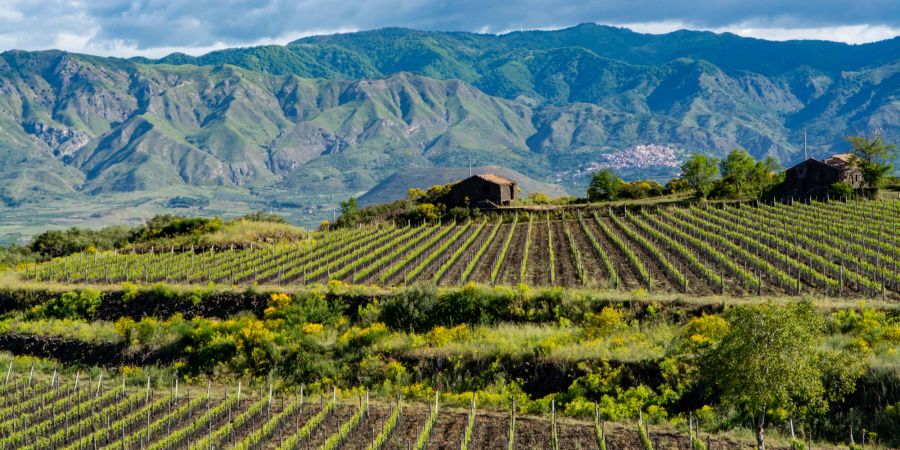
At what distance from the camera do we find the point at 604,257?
48.1 m

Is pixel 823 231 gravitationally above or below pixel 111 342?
above

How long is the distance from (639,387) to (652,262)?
22.3m

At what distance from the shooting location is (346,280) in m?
46.2

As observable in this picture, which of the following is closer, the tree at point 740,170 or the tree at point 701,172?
the tree at point 740,170

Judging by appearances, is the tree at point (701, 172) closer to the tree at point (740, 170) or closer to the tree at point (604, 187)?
the tree at point (740, 170)

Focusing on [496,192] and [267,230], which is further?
[496,192]

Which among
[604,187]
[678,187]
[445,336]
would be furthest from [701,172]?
[445,336]

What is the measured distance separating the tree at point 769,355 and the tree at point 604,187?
75.9 m

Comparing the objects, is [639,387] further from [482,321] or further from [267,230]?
[267,230]

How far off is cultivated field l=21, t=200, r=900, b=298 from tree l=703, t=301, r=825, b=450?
62.6ft

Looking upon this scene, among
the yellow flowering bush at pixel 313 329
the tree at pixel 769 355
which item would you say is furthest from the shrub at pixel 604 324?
the yellow flowering bush at pixel 313 329

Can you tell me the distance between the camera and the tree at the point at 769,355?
18.2 metres

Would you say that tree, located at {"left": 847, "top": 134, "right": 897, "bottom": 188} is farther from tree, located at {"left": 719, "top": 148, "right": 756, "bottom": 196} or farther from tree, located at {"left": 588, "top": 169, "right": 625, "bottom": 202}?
tree, located at {"left": 588, "top": 169, "right": 625, "bottom": 202}

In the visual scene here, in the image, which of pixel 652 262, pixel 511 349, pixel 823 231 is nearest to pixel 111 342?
pixel 511 349
